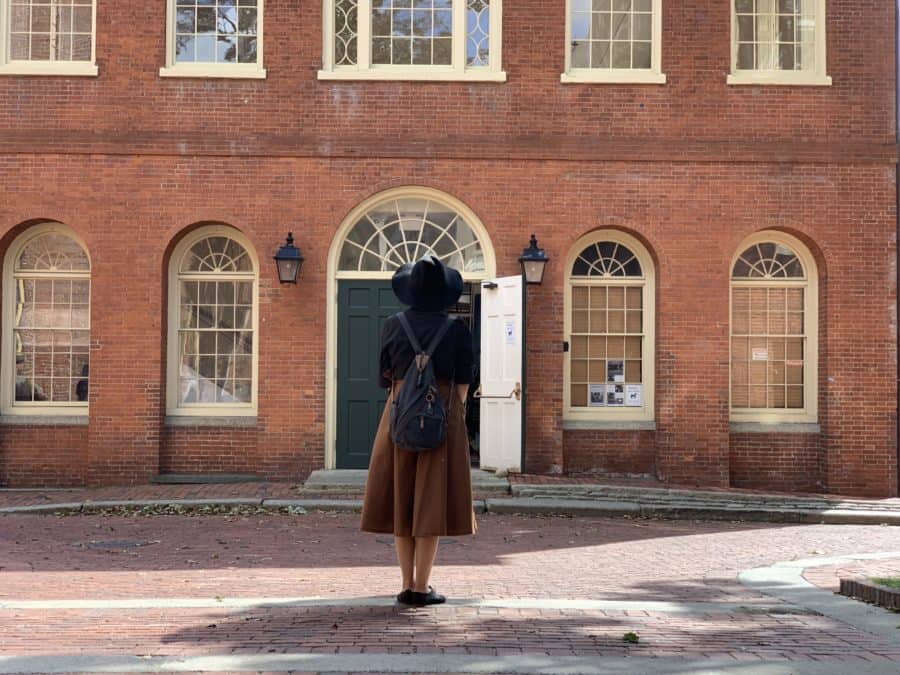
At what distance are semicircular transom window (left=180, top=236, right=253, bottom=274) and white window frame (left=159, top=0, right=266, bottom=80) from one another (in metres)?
1.99

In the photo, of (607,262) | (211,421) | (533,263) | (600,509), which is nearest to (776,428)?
(607,262)

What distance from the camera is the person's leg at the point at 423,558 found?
6176 millimetres

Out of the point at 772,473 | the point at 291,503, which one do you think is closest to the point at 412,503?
the point at 291,503

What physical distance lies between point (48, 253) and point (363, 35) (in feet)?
15.5

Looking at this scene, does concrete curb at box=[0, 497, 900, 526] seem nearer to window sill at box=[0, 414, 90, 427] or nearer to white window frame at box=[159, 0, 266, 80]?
window sill at box=[0, 414, 90, 427]

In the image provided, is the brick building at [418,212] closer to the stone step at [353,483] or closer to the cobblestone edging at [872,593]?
the stone step at [353,483]

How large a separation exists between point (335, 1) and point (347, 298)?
365 centimetres

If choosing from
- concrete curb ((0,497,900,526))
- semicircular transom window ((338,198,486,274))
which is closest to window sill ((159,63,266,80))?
semicircular transom window ((338,198,486,274))

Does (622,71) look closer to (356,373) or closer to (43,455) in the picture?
(356,373)

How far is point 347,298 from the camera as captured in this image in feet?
46.4

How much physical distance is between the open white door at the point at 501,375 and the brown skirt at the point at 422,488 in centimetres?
→ 742

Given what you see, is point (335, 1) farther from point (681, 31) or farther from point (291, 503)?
point (291, 503)

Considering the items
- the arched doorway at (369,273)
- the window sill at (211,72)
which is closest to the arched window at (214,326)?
the arched doorway at (369,273)

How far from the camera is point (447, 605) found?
6.38 m
